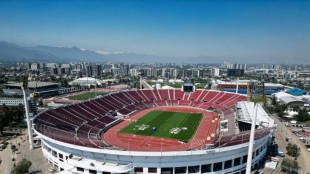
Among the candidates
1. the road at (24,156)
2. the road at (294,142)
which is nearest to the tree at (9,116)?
the road at (24,156)

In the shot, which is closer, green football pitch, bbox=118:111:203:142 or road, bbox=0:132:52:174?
road, bbox=0:132:52:174

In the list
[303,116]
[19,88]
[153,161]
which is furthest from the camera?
[19,88]

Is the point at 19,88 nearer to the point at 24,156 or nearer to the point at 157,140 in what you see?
the point at 24,156

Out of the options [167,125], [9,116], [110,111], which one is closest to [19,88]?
[9,116]

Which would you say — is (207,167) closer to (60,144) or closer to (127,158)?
(127,158)

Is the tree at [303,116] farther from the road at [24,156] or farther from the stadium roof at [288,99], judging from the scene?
the road at [24,156]

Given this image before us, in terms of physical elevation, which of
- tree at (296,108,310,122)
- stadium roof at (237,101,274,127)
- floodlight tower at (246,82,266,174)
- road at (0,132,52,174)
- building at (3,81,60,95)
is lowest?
road at (0,132,52,174)

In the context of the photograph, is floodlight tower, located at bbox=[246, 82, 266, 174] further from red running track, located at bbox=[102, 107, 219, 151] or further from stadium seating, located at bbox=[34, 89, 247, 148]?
red running track, located at bbox=[102, 107, 219, 151]

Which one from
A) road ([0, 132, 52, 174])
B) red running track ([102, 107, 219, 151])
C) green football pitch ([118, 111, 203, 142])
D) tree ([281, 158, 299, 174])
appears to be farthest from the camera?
green football pitch ([118, 111, 203, 142])

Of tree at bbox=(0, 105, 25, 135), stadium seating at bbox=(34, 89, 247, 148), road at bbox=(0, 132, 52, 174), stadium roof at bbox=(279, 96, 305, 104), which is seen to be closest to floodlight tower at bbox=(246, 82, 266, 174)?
stadium seating at bbox=(34, 89, 247, 148)
